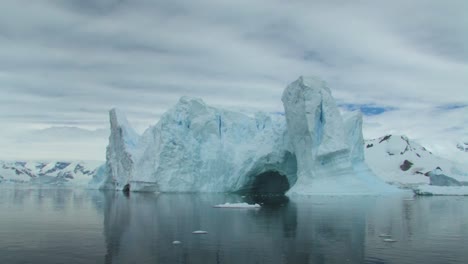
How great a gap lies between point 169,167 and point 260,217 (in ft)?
72.0

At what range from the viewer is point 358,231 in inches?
556

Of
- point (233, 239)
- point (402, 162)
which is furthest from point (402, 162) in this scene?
point (233, 239)

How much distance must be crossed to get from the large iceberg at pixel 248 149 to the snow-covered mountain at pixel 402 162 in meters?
34.1

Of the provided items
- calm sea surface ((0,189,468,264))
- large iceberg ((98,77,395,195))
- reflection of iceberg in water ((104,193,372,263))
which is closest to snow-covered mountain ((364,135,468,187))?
large iceberg ((98,77,395,195))

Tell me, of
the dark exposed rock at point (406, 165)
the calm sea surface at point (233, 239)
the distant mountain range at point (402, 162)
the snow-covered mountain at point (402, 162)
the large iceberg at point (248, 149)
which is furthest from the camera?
the dark exposed rock at point (406, 165)

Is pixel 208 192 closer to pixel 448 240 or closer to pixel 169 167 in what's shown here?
pixel 169 167

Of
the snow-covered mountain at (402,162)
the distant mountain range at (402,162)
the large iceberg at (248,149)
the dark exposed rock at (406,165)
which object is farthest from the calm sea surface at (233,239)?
the dark exposed rock at (406,165)

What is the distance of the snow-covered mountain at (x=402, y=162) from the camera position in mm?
74188

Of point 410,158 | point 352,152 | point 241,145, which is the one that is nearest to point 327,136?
point 352,152

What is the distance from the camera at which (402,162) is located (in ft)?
266

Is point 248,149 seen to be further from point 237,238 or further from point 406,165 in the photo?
point 406,165

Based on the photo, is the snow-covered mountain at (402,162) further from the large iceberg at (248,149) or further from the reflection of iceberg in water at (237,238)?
the reflection of iceberg in water at (237,238)

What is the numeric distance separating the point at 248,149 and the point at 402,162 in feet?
158

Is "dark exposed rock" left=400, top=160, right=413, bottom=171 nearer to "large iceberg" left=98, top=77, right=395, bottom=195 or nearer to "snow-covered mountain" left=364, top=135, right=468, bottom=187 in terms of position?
"snow-covered mountain" left=364, top=135, right=468, bottom=187
